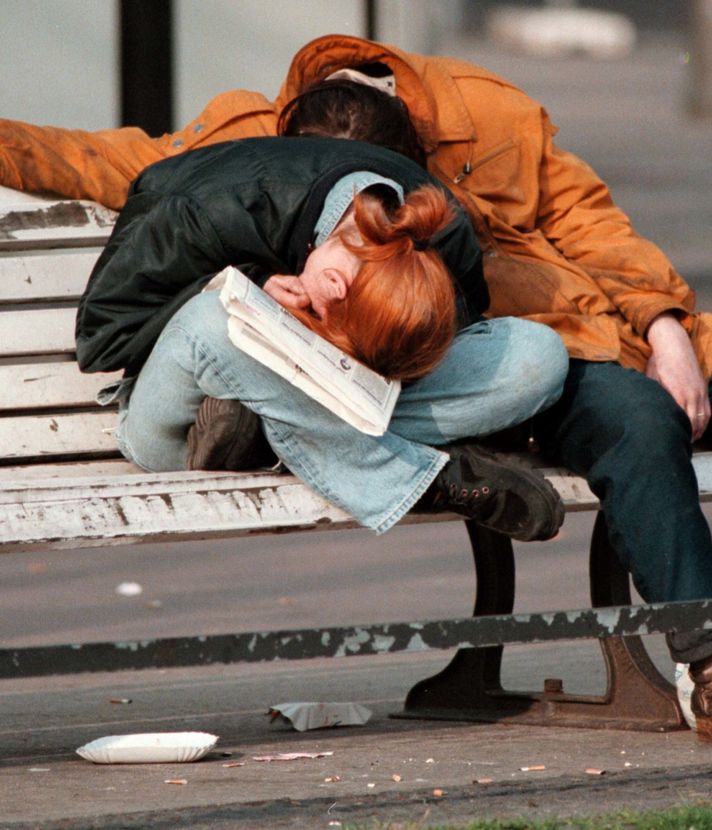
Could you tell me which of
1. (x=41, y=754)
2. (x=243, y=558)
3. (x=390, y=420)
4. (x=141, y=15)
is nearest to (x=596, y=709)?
(x=390, y=420)

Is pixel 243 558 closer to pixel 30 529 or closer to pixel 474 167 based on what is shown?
pixel 474 167

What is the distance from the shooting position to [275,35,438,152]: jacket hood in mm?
4070

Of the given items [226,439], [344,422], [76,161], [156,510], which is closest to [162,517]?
[156,510]

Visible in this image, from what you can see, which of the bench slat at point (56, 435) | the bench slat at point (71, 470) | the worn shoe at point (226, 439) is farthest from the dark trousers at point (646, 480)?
the bench slat at point (56, 435)

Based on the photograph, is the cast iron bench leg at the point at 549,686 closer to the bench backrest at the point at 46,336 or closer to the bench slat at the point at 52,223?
the bench backrest at the point at 46,336

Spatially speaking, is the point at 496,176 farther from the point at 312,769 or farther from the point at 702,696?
the point at 312,769

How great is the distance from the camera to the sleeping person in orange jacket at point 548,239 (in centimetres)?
359

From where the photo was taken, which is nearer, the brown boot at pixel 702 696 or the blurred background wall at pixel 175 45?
the brown boot at pixel 702 696

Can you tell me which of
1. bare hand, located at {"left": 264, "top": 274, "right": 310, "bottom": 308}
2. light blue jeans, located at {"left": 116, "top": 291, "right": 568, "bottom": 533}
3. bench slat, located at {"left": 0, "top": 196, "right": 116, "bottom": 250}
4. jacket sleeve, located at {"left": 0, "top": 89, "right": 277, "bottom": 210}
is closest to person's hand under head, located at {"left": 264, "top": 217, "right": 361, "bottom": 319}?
bare hand, located at {"left": 264, "top": 274, "right": 310, "bottom": 308}

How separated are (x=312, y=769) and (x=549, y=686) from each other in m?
0.69

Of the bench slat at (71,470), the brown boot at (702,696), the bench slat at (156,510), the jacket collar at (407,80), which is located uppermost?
the jacket collar at (407,80)

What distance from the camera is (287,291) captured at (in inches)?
135

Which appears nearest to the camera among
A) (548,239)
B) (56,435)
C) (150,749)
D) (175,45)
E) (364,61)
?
(150,749)

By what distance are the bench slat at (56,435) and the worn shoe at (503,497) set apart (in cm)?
89
